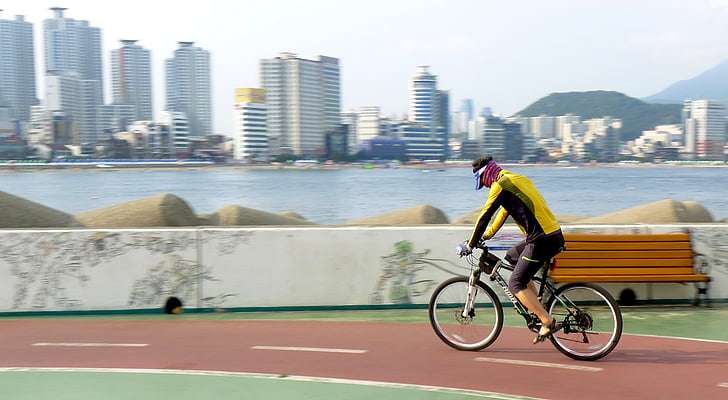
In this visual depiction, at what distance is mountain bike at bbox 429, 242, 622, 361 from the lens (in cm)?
646

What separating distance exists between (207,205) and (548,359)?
65299 millimetres

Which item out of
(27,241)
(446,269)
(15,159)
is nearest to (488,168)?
(446,269)

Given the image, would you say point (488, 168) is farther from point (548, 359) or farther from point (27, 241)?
point (27, 241)

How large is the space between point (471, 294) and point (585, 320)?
99 cm

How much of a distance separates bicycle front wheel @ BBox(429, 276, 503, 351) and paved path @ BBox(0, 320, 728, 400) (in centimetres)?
12

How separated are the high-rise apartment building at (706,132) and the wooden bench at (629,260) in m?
188

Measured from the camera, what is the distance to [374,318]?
844 centimetres

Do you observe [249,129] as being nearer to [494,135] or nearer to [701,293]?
[494,135]

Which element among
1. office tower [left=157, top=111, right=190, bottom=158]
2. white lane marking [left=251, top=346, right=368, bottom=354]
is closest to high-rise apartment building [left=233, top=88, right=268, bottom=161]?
office tower [left=157, top=111, right=190, bottom=158]

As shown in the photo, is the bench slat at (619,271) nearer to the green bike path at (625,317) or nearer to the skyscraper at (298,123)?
the green bike path at (625,317)

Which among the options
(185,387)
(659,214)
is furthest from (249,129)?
(185,387)

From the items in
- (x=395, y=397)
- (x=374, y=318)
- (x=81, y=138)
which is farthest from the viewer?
(x=81, y=138)

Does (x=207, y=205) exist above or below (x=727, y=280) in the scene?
below

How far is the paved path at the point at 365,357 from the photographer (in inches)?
227
